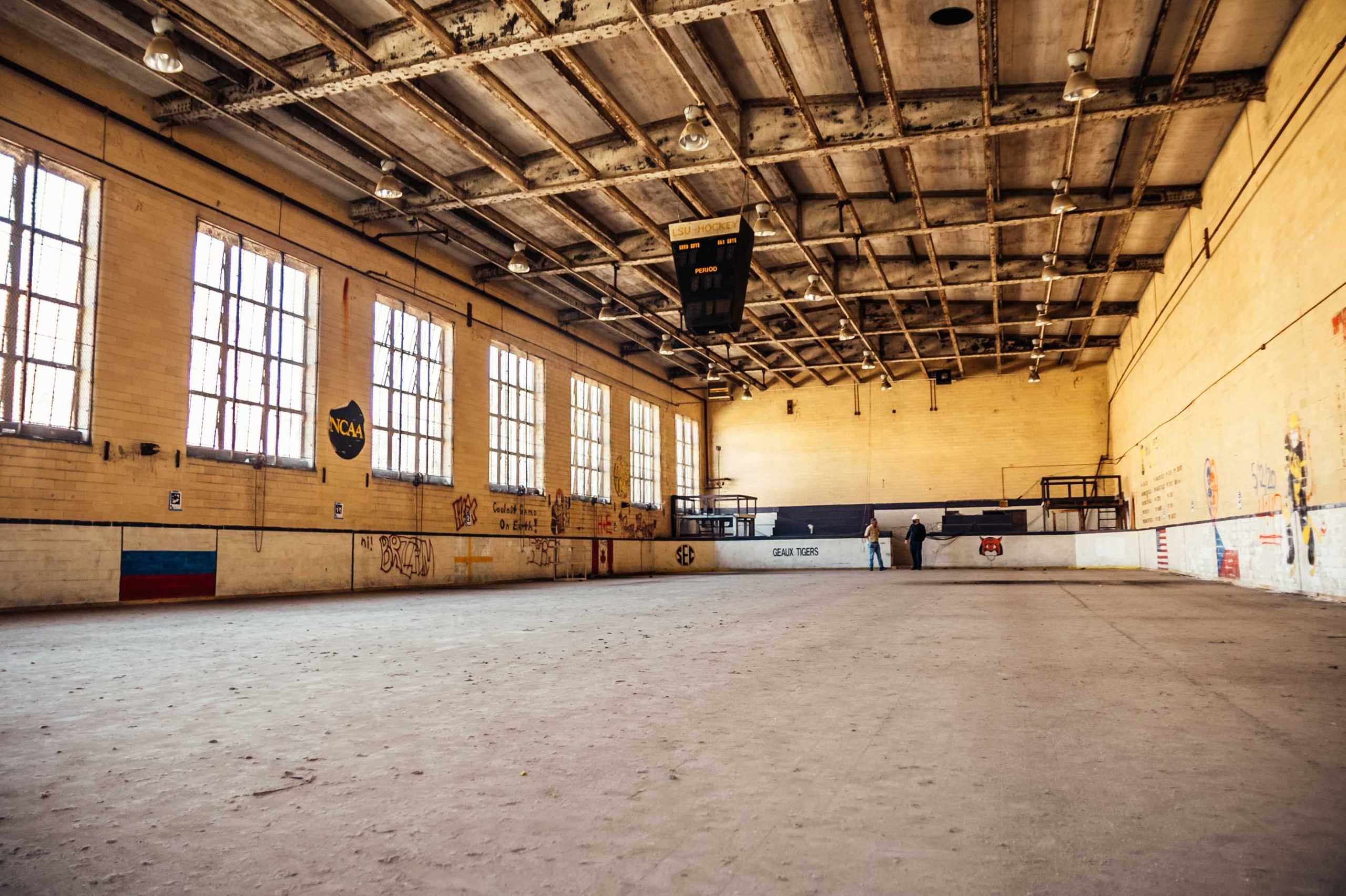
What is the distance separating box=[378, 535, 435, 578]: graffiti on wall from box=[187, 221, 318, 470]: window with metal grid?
2322mm

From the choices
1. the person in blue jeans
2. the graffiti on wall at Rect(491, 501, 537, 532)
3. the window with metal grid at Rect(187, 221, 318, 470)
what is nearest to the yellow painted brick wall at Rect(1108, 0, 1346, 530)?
the person in blue jeans

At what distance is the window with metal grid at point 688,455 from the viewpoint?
94.6 ft

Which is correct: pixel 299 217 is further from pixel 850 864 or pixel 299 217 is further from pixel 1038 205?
pixel 850 864

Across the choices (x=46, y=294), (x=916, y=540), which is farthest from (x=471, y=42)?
(x=916, y=540)

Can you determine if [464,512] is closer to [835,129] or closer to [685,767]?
[835,129]

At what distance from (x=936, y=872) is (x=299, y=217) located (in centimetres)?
1490

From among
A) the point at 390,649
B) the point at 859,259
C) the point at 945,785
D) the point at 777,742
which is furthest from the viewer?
the point at 859,259

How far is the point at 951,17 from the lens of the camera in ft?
32.3

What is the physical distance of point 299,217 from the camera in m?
14.1

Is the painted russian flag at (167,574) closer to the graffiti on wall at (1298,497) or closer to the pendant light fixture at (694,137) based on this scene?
the pendant light fixture at (694,137)

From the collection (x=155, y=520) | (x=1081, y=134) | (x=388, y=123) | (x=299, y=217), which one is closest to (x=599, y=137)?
(x=388, y=123)

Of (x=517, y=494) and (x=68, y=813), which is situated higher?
(x=517, y=494)

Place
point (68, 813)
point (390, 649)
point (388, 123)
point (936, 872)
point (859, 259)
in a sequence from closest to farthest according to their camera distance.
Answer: point (936, 872), point (68, 813), point (390, 649), point (388, 123), point (859, 259)

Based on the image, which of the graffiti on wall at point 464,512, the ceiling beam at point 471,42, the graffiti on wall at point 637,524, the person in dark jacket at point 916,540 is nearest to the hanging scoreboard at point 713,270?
the ceiling beam at point 471,42
